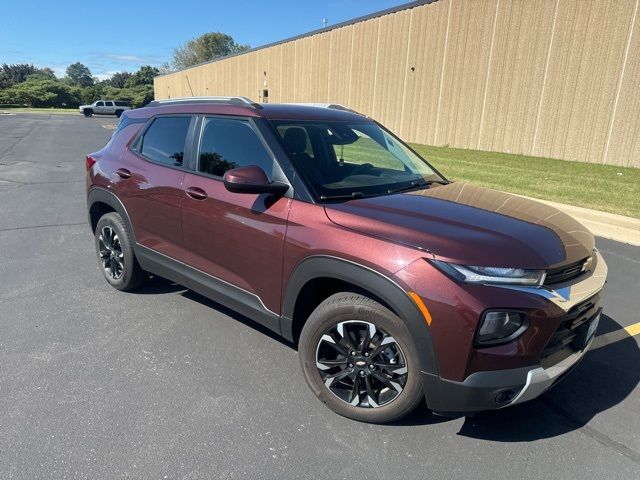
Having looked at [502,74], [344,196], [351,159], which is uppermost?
[502,74]

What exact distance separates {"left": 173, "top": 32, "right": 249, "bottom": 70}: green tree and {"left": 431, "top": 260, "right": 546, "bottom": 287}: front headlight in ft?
346

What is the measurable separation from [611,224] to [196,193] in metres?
6.17

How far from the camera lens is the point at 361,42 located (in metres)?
23.8

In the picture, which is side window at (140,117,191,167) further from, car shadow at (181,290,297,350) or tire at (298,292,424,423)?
tire at (298,292,424,423)

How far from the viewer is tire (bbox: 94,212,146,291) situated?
14.5 feet

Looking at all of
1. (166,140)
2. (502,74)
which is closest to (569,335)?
(166,140)

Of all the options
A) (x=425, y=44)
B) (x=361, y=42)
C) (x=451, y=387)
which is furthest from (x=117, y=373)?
(x=361, y=42)

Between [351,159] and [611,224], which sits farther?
[611,224]

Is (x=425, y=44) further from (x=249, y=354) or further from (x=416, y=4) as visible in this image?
(x=249, y=354)

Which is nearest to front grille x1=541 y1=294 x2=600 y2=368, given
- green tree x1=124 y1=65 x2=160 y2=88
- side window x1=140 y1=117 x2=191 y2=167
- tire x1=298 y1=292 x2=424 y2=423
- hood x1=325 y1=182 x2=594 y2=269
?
hood x1=325 y1=182 x2=594 y2=269

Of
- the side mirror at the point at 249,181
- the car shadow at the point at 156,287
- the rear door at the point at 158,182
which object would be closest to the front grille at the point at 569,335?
the side mirror at the point at 249,181

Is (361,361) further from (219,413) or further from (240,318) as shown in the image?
(240,318)

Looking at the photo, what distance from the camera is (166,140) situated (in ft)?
13.5

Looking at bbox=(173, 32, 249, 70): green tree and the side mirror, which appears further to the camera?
bbox=(173, 32, 249, 70): green tree
